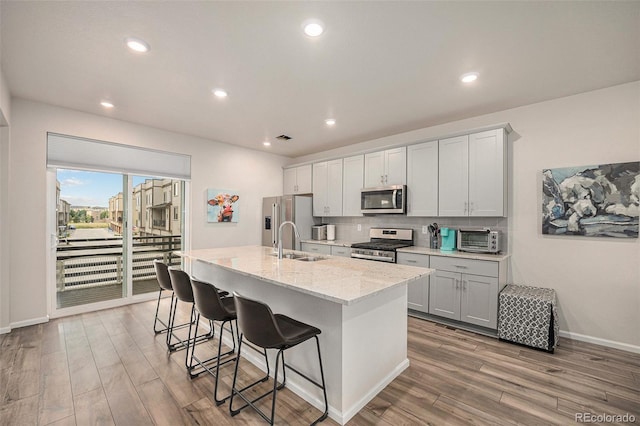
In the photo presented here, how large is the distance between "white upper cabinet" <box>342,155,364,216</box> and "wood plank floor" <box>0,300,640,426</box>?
236 centimetres

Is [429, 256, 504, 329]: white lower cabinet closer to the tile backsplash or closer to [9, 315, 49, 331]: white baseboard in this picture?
the tile backsplash

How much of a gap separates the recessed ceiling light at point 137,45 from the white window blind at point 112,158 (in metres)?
2.31

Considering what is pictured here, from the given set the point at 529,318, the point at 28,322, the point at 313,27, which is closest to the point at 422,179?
the point at 529,318

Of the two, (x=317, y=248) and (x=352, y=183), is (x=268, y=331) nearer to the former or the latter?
(x=317, y=248)

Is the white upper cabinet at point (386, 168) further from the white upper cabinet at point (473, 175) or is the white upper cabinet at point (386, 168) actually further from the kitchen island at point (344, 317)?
the kitchen island at point (344, 317)

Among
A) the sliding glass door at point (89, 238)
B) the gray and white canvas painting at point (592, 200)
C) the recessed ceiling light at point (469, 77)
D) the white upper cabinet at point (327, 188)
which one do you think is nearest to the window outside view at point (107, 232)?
the sliding glass door at point (89, 238)

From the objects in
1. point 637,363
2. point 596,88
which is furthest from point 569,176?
point 637,363

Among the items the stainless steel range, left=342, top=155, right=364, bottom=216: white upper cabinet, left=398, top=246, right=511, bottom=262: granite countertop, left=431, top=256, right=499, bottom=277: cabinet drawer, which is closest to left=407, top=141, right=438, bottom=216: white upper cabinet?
the stainless steel range

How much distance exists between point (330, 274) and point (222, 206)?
360cm

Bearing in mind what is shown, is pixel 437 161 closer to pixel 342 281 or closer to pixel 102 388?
pixel 342 281

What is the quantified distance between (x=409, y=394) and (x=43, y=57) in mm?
4121

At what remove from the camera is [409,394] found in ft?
7.08

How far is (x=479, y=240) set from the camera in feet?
11.6

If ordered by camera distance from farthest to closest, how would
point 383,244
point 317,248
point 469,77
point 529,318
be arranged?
point 317,248 < point 383,244 < point 529,318 < point 469,77
